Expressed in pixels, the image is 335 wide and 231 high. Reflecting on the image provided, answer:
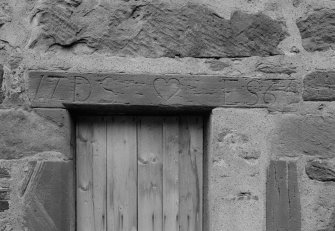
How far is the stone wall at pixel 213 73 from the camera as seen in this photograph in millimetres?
2205

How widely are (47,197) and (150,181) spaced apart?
56 centimetres

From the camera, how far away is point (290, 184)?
2.25m

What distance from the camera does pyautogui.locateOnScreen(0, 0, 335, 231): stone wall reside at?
7.23ft

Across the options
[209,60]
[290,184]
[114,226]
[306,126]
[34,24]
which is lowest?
[114,226]

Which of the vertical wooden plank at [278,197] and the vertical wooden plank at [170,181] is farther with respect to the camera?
the vertical wooden plank at [170,181]

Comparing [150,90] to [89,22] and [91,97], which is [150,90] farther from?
[89,22]

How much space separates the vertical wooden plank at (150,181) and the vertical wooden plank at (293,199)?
2.27ft

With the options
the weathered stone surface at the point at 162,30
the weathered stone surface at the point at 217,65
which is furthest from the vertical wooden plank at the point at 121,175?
the weathered stone surface at the point at 217,65

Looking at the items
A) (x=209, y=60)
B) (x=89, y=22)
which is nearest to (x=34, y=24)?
(x=89, y=22)

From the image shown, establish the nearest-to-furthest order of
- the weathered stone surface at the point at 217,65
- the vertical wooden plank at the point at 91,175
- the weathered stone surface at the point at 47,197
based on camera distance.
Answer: the weathered stone surface at the point at 47,197 < the weathered stone surface at the point at 217,65 < the vertical wooden plank at the point at 91,175

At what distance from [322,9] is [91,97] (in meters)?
1.29

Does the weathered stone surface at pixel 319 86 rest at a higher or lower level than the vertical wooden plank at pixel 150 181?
higher

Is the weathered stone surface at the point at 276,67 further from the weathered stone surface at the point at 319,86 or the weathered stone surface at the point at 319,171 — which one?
the weathered stone surface at the point at 319,171

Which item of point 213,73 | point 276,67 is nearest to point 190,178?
point 213,73
